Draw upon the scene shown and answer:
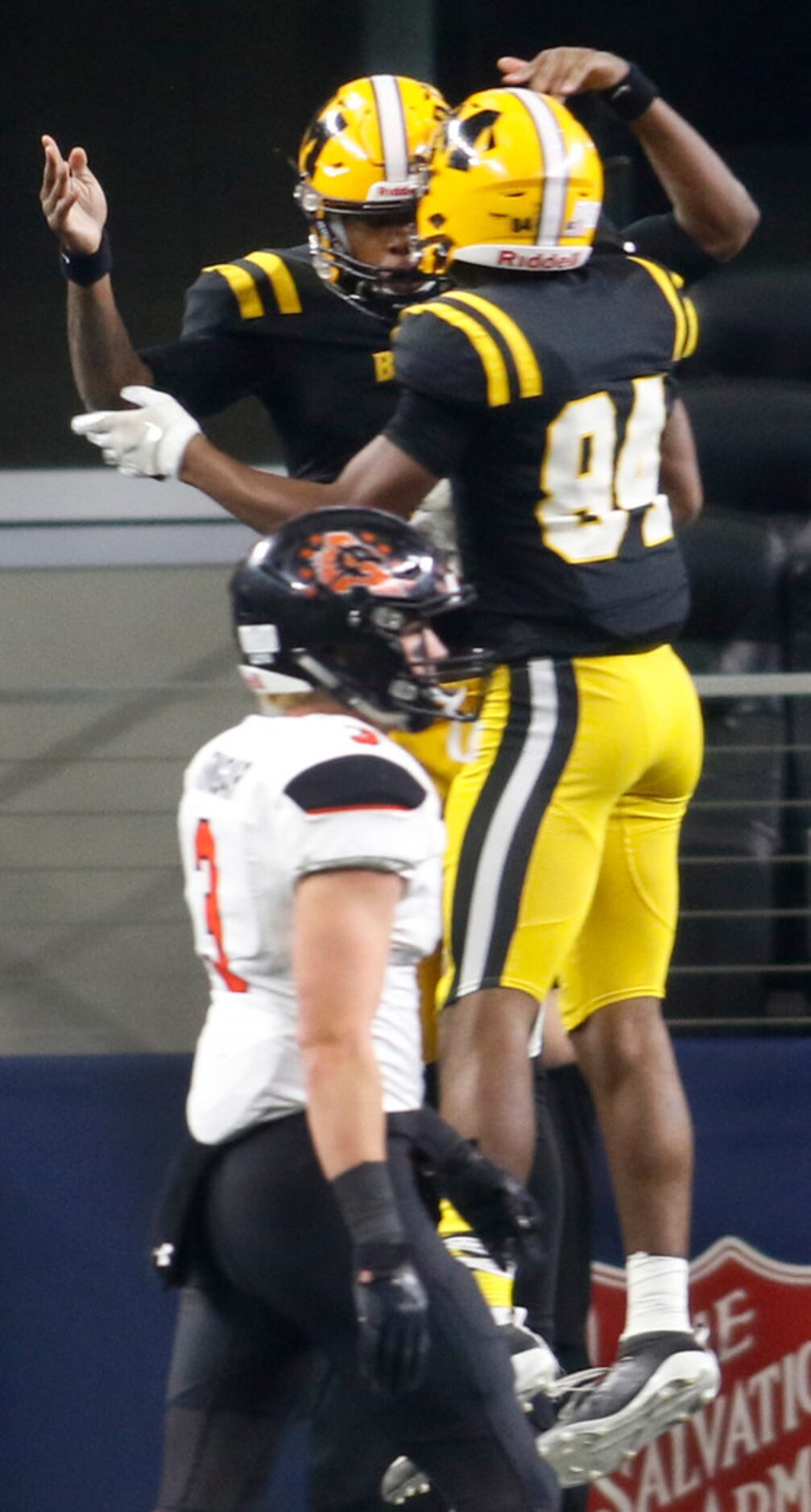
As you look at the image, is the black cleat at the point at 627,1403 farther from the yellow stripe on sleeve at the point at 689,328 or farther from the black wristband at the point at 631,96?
the black wristband at the point at 631,96

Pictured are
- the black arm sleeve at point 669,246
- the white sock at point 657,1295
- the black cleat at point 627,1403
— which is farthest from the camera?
the black arm sleeve at point 669,246

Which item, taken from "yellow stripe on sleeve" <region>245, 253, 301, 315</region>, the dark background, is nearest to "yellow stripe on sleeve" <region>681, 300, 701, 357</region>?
"yellow stripe on sleeve" <region>245, 253, 301, 315</region>

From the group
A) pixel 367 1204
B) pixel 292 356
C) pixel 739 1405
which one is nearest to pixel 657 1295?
pixel 739 1405

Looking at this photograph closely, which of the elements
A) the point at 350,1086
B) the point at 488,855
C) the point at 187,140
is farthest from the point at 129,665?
the point at 350,1086

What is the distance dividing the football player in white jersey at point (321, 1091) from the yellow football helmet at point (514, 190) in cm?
69

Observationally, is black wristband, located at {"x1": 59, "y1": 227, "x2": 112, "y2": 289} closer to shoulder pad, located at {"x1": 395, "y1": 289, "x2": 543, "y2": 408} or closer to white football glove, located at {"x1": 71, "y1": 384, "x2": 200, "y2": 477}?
white football glove, located at {"x1": 71, "y1": 384, "x2": 200, "y2": 477}

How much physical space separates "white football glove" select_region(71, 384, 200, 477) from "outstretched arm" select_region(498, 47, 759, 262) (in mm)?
724

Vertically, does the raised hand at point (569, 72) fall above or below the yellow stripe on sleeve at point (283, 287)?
above

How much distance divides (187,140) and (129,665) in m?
1.35

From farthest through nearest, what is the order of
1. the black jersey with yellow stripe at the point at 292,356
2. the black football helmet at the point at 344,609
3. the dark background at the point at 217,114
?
the dark background at the point at 217,114
the black jersey with yellow stripe at the point at 292,356
the black football helmet at the point at 344,609

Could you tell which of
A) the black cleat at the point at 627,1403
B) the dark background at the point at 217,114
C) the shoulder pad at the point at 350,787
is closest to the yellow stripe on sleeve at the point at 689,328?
the dark background at the point at 217,114

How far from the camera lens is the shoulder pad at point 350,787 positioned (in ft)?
7.97

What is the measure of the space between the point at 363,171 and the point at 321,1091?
1596 mm

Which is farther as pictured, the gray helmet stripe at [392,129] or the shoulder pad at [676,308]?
the gray helmet stripe at [392,129]
